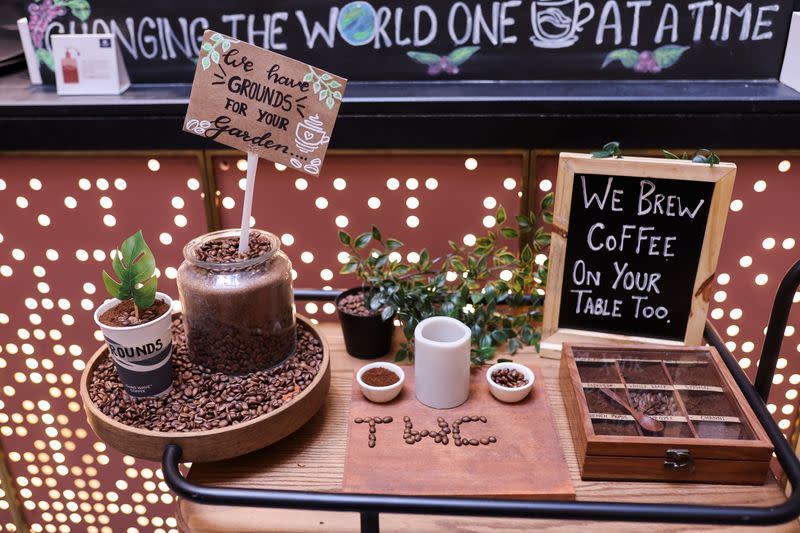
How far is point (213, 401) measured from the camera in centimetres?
129

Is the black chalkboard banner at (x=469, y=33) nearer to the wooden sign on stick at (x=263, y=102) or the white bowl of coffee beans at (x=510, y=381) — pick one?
the wooden sign on stick at (x=263, y=102)

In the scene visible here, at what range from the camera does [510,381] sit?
55.8 inches

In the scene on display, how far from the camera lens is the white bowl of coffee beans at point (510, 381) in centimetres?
137

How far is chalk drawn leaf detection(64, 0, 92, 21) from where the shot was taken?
175 cm

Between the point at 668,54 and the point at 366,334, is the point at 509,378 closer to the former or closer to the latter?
the point at 366,334

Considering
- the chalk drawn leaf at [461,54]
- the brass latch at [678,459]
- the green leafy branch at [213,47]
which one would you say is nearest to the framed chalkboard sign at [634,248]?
the brass latch at [678,459]

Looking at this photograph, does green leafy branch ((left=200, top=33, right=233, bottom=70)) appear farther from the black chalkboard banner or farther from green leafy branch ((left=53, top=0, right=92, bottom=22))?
green leafy branch ((left=53, top=0, right=92, bottom=22))

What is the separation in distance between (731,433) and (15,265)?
202 centimetres

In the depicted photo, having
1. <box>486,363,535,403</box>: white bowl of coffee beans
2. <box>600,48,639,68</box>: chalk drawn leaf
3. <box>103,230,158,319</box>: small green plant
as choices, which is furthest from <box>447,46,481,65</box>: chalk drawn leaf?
<box>103,230,158,319</box>: small green plant

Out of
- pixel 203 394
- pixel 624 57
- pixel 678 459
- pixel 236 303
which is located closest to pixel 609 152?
pixel 624 57

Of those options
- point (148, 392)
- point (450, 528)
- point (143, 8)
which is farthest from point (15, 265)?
point (450, 528)

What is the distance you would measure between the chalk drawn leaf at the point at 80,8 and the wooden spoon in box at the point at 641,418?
65.4 inches

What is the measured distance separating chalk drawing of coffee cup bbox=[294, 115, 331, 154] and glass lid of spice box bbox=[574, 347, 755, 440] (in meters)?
0.72

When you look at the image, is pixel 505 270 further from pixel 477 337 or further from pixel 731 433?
pixel 731 433
